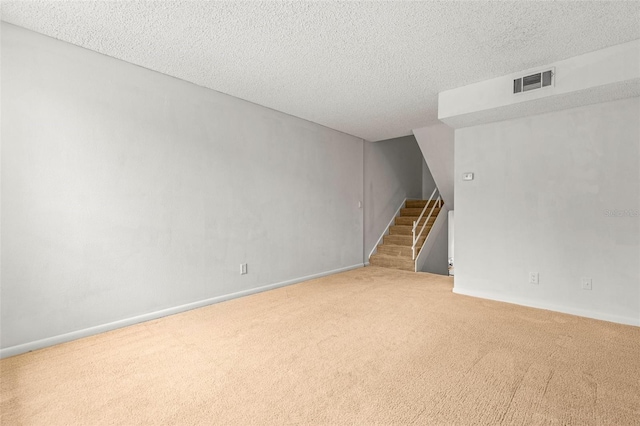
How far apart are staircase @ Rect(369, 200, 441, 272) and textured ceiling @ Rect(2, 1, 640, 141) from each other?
3.26 m

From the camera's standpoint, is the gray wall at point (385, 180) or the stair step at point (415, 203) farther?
the stair step at point (415, 203)

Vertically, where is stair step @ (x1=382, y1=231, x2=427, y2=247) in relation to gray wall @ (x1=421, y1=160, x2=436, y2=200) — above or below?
below

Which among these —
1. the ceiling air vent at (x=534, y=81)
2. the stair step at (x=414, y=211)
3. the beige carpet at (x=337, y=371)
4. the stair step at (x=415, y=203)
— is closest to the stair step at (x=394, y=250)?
the stair step at (x=414, y=211)

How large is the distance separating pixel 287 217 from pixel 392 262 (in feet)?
8.27

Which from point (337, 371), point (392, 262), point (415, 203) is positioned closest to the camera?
point (337, 371)

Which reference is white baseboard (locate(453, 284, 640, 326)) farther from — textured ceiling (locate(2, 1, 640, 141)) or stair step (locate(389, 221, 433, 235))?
textured ceiling (locate(2, 1, 640, 141))

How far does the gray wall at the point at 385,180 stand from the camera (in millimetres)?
6457

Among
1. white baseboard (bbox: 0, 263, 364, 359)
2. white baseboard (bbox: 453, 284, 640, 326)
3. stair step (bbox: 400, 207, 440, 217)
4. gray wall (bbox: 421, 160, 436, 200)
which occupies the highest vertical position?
gray wall (bbox: 421, 160, 436, 200)

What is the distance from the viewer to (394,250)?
630 cm

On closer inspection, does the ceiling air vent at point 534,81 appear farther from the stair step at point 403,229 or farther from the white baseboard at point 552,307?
the stair step at point 403,229

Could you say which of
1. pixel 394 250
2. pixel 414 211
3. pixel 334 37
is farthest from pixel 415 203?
pixel 334 37

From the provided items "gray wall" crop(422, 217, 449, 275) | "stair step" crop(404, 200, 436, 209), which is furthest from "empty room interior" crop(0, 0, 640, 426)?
"stair step" crop(404, 200, 436, 209)

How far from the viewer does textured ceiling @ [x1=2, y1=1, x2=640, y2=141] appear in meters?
2.28

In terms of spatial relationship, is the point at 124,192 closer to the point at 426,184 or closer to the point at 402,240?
the point at 402,240
